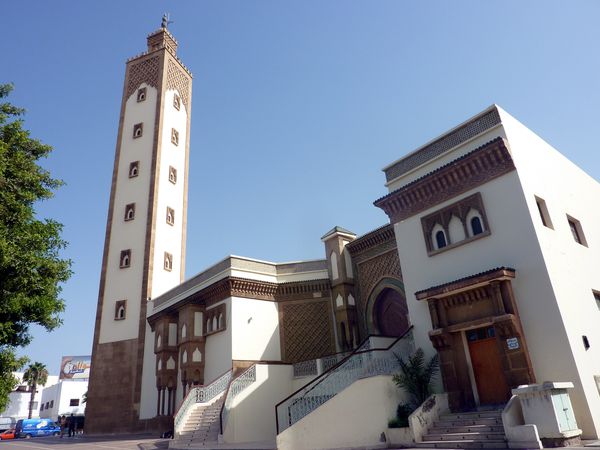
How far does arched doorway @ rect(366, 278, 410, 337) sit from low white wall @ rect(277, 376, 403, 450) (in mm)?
5526

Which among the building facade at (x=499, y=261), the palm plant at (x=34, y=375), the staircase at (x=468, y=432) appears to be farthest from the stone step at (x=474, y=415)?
the palm plant at (x=34, y=375)

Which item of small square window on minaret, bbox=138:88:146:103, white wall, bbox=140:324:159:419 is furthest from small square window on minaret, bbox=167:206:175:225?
small square window on minaret, bbox=138:88:146:103

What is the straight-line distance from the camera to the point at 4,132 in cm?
1027

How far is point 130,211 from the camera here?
2525 cm

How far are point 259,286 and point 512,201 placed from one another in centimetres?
1070

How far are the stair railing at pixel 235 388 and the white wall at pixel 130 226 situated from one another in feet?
30.9

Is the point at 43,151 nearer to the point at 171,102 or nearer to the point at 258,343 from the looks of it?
the point at 258,343

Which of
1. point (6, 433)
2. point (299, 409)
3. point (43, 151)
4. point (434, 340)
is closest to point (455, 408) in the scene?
point (434, 340)

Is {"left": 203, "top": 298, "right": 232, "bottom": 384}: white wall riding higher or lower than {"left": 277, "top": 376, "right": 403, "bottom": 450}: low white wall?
higher

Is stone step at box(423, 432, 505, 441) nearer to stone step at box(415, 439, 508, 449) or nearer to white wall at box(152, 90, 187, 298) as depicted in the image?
stone step at box(415, 439, 508, 449)

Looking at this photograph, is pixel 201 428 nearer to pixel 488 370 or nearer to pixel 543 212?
pixel 488 370

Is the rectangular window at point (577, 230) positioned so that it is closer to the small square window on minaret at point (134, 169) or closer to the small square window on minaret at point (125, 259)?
the small square window on minaret at point (125, 259)

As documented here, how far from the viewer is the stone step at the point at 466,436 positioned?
8.65 meters

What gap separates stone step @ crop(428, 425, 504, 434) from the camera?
888 cm
